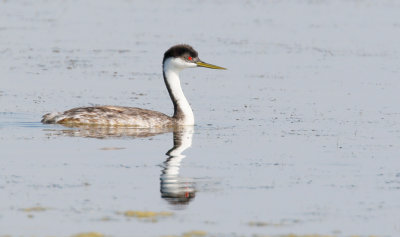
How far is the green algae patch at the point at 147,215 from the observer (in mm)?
11789

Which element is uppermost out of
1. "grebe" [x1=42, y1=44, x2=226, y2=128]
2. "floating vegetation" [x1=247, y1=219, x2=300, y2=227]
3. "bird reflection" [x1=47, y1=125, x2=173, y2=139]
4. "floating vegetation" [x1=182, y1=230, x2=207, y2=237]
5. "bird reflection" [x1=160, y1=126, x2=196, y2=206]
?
"floating vegetation" [x1=182, y1=230, x2=207, y2=237]

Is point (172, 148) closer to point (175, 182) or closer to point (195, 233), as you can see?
point (175, 182)

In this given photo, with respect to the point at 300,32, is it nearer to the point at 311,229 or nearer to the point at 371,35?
the point at 371,35

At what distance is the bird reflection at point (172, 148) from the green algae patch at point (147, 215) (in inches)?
22.0

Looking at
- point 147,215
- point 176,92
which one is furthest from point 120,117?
point 147,215

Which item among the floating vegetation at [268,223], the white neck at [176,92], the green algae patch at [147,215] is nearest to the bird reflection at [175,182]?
the green algae patch at [147,215]

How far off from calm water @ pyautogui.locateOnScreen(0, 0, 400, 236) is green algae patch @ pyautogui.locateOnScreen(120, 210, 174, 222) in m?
0.04

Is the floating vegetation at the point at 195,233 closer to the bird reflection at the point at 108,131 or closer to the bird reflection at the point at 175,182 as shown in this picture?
the bird reflection at the point at 175,182

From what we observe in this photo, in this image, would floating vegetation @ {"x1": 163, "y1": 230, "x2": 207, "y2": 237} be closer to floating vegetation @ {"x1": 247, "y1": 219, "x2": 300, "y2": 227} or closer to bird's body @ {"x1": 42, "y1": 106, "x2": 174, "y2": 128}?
floating vegetation @ {"x1": 247, "y1": 219, "x2": 300, "y2": 227}

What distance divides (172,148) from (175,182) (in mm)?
3273

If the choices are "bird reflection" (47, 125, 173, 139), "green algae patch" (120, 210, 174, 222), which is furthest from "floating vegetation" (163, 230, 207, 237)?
"bird reflection" (47, 125, 173, 139)

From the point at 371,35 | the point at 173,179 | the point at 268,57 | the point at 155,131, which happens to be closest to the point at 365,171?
the point at 173,179

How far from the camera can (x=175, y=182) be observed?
13.8 metres

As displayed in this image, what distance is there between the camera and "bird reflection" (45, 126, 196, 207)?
43.0 feet
